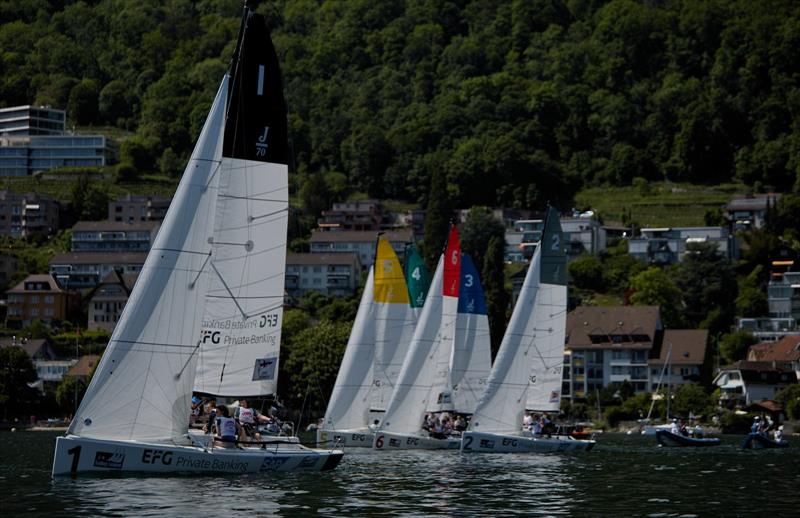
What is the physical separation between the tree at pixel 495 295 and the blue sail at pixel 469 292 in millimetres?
50325

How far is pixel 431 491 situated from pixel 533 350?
79.7 ft

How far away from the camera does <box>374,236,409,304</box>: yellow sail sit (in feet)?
215

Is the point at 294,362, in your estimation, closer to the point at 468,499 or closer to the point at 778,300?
the point at 778,300

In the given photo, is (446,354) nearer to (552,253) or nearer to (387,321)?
(387,321)

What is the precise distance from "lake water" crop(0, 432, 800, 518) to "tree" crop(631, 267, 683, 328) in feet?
300

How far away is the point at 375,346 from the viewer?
2574 inches

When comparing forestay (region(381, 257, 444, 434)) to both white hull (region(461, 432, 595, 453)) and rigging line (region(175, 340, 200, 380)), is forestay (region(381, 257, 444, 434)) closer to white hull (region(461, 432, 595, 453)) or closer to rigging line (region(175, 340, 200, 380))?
white hull (region(461, 432, 595, 453))

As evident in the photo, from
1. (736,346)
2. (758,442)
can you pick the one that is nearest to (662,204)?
(736,346)

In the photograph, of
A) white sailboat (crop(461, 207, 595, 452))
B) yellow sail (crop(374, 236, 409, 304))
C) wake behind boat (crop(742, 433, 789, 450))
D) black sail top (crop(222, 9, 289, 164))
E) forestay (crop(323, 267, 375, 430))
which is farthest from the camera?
wake behind boat (crop(742, 433, 789, 450))

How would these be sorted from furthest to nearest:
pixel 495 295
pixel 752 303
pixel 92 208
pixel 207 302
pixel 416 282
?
1. pixel 92 208
2. pixel 752 303
3. pixel 495 295
4. pixel 416 282
5. pixel 207 302

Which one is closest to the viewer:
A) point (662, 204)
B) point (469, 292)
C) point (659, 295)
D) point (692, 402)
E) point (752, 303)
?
point (469, 292)

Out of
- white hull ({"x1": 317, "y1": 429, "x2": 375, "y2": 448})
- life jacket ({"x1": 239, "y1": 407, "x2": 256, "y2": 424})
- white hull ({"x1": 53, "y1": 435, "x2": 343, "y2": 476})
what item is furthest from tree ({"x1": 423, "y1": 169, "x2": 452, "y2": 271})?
white hull ({"x1": 53, "y1": 435, "x2": 343, "y2": 476})

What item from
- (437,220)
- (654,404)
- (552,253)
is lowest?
(654,404)

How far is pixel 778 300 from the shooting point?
495 ft
